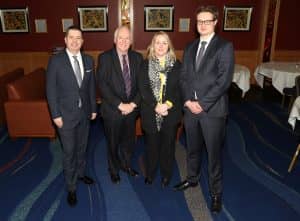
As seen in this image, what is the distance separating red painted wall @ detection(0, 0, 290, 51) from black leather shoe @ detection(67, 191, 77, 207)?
5.89m

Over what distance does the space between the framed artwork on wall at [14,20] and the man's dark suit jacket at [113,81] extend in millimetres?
6115

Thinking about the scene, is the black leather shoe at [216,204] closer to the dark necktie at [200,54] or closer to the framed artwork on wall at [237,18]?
the dark necktie at [200,54]

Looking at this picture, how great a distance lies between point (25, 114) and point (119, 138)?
6.78 feet

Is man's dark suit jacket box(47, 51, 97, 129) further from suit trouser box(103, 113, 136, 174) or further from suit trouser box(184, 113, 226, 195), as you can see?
suit trouser box(184, 113, 226, 195)

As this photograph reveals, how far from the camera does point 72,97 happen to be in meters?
2.94

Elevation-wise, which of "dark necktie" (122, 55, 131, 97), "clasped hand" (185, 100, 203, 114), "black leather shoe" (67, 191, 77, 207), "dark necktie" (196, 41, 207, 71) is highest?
"dark necktie" (196, 41, 207, 71)

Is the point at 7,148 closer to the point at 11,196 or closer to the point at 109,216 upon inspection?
the point at 11,196

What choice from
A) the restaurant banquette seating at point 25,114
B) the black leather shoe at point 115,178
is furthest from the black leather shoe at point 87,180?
the restaurant banquette seating at point 25,114

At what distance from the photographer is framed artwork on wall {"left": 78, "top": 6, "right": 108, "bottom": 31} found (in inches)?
320

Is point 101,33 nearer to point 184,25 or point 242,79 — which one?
point 184,25

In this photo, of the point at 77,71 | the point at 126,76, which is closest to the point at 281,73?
the point at 126,76

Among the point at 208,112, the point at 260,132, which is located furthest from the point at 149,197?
the point at 260,132

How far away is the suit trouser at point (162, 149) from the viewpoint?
328 cm

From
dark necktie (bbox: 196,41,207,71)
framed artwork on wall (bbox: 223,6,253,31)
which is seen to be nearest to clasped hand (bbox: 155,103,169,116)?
dark necktie (bbox: 196,41,207,71)
